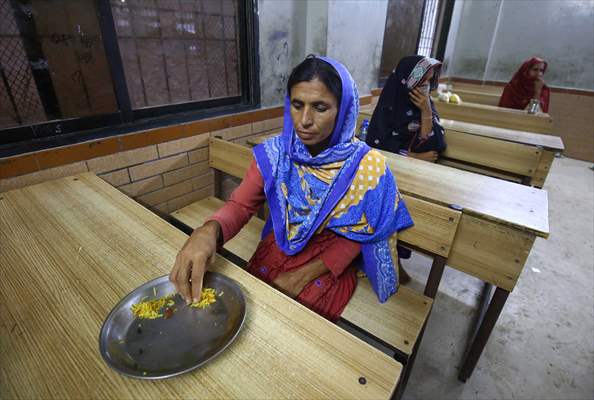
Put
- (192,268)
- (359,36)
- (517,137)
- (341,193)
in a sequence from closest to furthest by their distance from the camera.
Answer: (192,268) < (341,193) < (517,137) < (359,36)

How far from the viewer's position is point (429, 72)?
2.26 m

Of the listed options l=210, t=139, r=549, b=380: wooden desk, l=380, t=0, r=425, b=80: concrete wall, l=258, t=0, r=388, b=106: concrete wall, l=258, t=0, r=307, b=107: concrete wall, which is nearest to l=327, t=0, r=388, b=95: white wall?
l=258, t=0, r=388, b=106: concrete wall

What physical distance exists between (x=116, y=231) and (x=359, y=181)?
37.2 inches

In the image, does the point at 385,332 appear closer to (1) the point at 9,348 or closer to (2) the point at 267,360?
(2) the point at 267,360

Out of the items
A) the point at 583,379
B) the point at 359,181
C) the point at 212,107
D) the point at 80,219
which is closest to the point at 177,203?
the point at 212,107

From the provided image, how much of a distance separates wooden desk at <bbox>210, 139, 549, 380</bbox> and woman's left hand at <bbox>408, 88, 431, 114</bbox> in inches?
29.1

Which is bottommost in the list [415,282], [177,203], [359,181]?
[415,282]

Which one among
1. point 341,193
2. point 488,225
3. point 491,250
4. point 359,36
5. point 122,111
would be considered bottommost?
point 491,250

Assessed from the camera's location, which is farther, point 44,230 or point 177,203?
point 177,203

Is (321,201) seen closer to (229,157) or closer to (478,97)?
(229,157)

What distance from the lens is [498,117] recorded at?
12.1 feet

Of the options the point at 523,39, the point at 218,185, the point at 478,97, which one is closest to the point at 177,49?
the point at 218,185

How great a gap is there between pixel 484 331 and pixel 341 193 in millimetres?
1054

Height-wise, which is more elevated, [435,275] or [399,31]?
[399,31]
